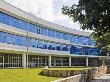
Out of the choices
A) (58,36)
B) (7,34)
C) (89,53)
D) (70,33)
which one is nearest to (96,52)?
(89,53)

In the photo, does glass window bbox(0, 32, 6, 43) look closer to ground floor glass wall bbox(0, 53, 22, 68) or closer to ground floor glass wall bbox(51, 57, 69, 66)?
ground floor glass wall bbox(0, 53, 22, 68)

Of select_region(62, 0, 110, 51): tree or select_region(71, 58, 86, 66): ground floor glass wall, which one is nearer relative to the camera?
select_region(62, 0, 110, 51): tree

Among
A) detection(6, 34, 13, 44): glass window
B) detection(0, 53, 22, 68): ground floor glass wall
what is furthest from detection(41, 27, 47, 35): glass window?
detection(6, 34, 13, 44): glass window

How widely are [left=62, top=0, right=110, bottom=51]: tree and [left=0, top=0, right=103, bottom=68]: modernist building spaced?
81.8 feet

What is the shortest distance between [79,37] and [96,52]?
312 inches

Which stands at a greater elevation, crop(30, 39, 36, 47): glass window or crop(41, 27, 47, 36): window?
crop(41, 27, 47, 36): window

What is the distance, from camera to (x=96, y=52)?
84.7 meters

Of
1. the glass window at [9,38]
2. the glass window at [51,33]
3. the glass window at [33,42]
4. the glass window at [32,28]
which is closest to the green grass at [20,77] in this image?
the glass window at [9,38]

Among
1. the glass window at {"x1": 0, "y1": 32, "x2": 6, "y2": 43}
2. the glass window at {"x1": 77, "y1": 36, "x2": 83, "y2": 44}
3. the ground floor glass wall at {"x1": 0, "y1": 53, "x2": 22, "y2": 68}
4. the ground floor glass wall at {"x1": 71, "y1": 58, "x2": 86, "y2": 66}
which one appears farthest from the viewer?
the ground floor glass wall at {"x1": 71, "y1": 58, "x2": 86, "y2": 66}

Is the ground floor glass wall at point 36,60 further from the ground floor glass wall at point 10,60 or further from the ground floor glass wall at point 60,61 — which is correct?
the ground floor glass wall at point 10,60

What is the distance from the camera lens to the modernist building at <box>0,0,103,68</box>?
151 ft

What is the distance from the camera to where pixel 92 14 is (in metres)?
14.6

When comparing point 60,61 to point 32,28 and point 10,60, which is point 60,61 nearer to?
point 32,28

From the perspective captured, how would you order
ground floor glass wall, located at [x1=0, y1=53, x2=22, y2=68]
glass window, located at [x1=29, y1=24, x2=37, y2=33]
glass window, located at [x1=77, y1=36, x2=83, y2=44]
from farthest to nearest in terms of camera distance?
glass window, located at [x1=77, y1=36, x2=83, y2=44]
glass window, located at [x1=29, y1=24, x2=37, y2=33]
ground floor glass wall, located at [x1=0, y1=53, x2=22, y2=68]
